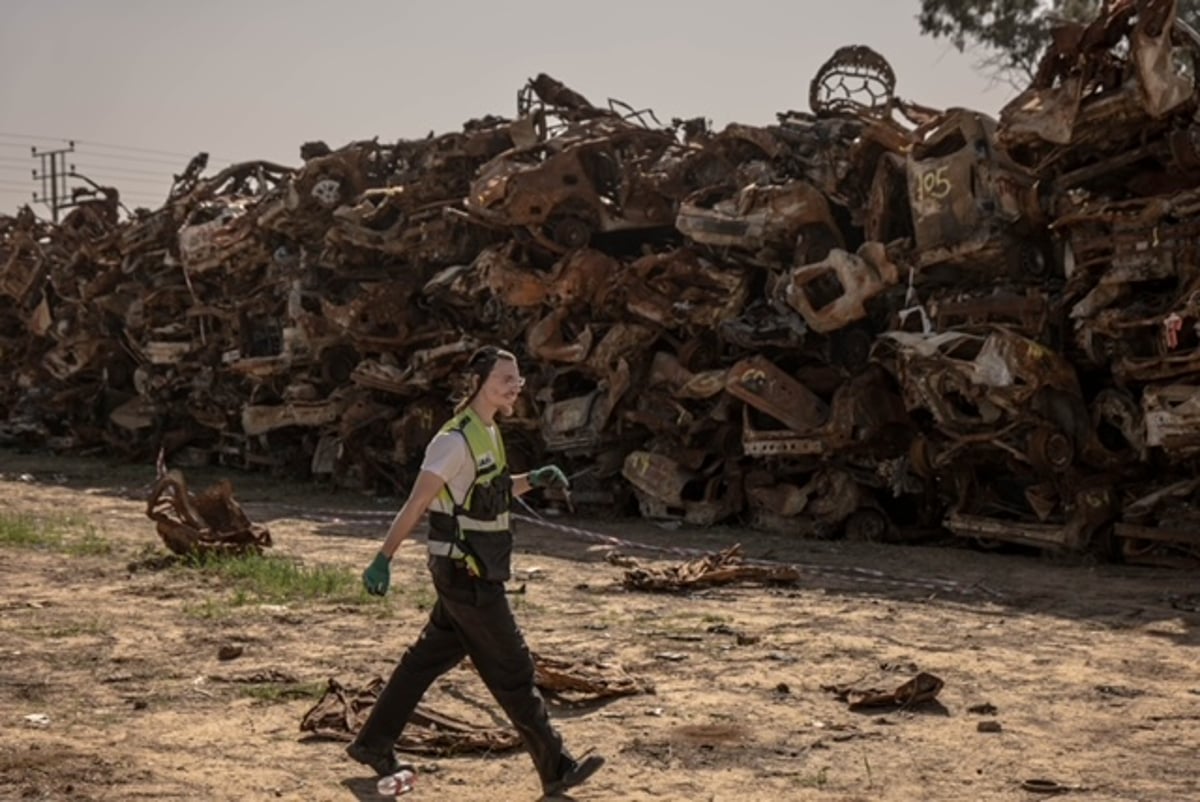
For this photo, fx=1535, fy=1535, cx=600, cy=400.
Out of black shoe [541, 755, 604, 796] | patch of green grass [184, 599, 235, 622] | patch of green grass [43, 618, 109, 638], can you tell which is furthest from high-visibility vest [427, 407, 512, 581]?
patch of green grass [184, 599, 235, 622]

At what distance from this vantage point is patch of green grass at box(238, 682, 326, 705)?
7277 mm

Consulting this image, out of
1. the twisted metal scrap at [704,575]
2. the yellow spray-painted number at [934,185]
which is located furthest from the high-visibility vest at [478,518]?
the yellow spray-painted number at [934,185]

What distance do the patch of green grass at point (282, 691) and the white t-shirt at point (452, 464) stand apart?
7.00 ft

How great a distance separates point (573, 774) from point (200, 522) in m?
7.53

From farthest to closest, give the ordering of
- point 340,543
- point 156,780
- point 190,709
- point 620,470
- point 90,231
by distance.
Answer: point 90,231, point 620,470, point 340,543, point 190,709, point 156,780

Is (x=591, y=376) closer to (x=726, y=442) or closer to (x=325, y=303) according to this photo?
(x=726, y=442)

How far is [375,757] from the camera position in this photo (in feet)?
18.9

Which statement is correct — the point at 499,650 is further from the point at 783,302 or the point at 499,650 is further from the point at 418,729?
the point at 783,302

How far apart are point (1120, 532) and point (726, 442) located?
14.2 ft

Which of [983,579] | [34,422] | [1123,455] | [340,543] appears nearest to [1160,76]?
[1123,455]

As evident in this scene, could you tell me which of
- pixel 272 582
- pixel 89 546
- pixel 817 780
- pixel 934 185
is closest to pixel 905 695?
pixel 817 780

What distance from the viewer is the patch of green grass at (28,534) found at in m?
13.3

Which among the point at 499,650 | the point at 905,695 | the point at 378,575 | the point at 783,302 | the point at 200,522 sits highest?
the point at 783,302

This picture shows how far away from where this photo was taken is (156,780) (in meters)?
5.89
